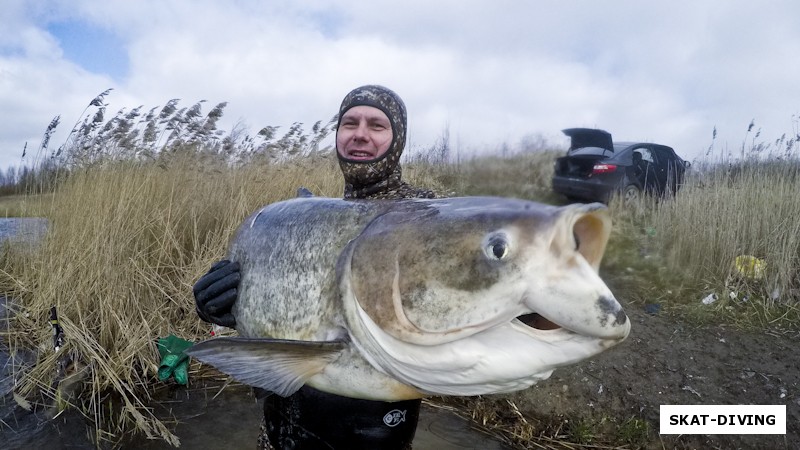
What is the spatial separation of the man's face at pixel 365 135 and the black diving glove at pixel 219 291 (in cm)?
74

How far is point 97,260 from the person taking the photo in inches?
181

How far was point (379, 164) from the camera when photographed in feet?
7.61

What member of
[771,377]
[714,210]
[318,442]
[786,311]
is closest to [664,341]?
[771,377]

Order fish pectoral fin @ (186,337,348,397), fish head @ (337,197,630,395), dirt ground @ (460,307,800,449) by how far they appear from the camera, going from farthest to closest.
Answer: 1. dirt ground @ (460,307,800,449)
2. fish pectoral fin @ (186,337,348,397)
3. fish head @ (337,197,630,395)

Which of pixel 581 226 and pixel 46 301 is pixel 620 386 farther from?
pixel 46 301

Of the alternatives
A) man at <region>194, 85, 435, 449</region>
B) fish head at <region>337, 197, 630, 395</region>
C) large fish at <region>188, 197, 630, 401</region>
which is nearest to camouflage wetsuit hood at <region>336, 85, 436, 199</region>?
man at <region>194, 85, 435, 449</region>

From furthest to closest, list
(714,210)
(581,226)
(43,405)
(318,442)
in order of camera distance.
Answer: (714,210), (43,405), (318,442), (581,226)

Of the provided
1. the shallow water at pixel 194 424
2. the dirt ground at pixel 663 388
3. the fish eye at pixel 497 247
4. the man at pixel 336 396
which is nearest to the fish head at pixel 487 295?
the fish eye at pixel 497 247

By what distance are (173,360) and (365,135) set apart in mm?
3130

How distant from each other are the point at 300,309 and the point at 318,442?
66 centimetres

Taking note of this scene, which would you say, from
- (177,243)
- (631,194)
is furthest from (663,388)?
(177,243)

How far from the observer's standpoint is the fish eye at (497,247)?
46.3 inches

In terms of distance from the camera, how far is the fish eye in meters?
1.18

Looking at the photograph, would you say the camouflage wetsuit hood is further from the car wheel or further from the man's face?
the car wheel
